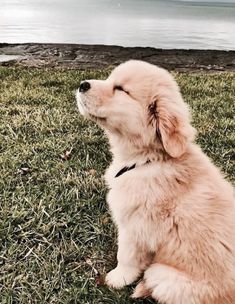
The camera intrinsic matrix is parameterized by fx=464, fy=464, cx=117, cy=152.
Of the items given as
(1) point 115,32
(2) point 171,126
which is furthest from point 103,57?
(1) point 115,32

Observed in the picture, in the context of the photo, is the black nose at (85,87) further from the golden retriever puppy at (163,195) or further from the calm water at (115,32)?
the calm water at (115,32)

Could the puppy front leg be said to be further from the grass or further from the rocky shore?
the rocky shore

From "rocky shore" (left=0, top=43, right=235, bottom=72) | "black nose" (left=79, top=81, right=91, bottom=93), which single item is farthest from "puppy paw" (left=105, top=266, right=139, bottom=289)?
"rocky shore" (left=0, top=43, right=235, bottom=72)

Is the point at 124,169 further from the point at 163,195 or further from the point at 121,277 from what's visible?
the point at 121,277

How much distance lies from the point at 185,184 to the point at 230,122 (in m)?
3.78

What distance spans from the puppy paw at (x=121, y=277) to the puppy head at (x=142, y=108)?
0.95 meters

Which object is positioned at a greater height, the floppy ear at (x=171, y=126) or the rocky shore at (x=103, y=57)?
the floppy ear at (x=171, y=126)

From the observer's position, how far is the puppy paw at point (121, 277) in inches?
134

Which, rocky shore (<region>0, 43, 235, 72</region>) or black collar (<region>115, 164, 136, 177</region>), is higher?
black collar (<region>115, 164, 136, 177</region>)

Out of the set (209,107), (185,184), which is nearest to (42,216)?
(185,184)

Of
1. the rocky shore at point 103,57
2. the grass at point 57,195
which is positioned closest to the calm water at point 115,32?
Result: the rocky shore at point 103,57

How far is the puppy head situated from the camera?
9.91ft

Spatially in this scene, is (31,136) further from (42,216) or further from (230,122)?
(230,122)

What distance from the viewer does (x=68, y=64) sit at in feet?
38.3
